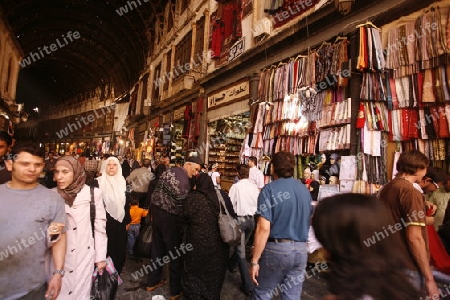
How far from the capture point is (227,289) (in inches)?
185

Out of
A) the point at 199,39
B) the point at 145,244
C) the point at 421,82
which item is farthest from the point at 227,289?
the point at 199,39

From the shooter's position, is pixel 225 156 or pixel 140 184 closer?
pixel 140 184

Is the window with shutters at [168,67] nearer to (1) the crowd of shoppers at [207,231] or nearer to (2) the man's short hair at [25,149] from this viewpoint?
(1) the crowd of shoppers at [207,231]

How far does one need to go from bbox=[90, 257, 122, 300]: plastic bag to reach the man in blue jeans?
1416mm

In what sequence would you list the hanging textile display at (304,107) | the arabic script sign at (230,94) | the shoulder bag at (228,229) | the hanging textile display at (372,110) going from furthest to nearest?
the arabic script sign at (230,94) < the hanging textile display at (304,107) < the hanging textile display at (372,110) < the shoulder bag at (228,229)

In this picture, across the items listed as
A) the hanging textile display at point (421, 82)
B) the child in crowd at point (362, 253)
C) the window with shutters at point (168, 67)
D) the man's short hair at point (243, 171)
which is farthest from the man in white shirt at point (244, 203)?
the window with shutters at point (168, 67)

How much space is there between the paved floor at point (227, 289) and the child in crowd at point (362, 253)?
3.61 meters

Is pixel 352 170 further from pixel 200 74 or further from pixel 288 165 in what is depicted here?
pixel 200 74

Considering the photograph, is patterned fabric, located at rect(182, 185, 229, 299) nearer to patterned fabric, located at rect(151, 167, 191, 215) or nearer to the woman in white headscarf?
patterned fabric, located at rect(151, 167, 191, 215)

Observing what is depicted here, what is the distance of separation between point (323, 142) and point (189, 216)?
400cm

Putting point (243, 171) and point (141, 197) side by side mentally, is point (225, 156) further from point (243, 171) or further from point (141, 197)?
point (243, 171)

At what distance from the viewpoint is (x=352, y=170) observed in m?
5.92

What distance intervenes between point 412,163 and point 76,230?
3.06 meters

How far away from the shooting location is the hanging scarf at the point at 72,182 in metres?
2.73
